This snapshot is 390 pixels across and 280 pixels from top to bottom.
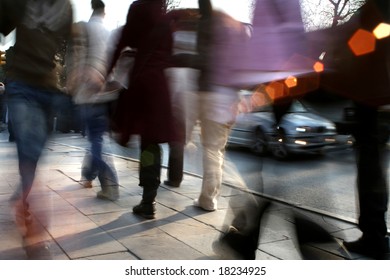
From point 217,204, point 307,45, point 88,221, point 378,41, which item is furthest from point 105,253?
point 378,41

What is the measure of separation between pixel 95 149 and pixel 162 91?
1.13 meters

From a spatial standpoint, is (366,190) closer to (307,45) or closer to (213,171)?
(307,45)

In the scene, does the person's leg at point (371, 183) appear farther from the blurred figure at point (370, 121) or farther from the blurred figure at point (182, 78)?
the blurred figure at point (182, 78)

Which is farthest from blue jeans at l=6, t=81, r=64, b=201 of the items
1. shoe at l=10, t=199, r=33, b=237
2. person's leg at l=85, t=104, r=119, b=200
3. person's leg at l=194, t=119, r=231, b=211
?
person's leg at l=85, t=104, r=119, b=200

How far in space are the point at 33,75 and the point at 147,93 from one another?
0.92 meters

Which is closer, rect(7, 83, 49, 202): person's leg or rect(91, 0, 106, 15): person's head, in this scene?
rect(7, 83, 49, 202): person's leg

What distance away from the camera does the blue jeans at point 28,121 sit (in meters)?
2.66

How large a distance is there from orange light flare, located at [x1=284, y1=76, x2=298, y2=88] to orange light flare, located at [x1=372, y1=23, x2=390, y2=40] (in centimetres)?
46

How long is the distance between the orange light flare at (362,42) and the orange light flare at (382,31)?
2 centimetres

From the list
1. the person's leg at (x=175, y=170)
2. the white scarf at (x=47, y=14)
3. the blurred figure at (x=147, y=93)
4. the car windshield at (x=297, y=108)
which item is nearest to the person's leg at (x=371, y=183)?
the car windshield at (x=297, y=108)

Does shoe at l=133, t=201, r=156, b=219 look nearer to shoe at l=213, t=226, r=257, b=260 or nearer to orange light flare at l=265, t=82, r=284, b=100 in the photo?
shoe at l=213, t=226, r=257, b=260

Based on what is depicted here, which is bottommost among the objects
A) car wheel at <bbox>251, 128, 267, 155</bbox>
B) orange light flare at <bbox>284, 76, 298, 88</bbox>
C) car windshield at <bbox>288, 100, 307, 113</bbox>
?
car wheel at <bbox>251, 128, 267, 155</bbox>

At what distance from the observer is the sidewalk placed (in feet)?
9.00

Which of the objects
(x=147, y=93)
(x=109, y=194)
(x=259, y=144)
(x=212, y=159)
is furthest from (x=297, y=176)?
(x=259, y=144)
